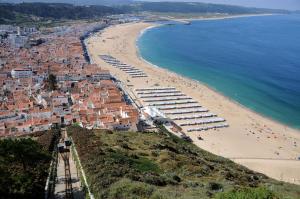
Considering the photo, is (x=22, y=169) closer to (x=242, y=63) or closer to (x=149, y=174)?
(x=149, y=174)

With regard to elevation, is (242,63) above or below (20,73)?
below

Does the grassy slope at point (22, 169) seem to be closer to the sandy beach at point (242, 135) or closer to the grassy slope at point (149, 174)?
the grassy slope at point (149, 174)

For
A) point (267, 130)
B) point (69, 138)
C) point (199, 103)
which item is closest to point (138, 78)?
point (199, 103)

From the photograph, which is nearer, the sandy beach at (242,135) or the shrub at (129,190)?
the shrub at (129,190)

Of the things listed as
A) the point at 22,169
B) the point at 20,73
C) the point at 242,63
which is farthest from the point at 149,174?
the point at 242,63

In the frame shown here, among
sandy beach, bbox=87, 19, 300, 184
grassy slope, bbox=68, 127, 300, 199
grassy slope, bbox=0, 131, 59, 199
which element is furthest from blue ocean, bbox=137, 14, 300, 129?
grassy slope, bbox=0, 131, 59, 199

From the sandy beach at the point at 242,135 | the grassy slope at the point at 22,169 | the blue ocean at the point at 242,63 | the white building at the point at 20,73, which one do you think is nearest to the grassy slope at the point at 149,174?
the grassy slope at the point at 22,169

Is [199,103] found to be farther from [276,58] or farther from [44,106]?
[276,58]
